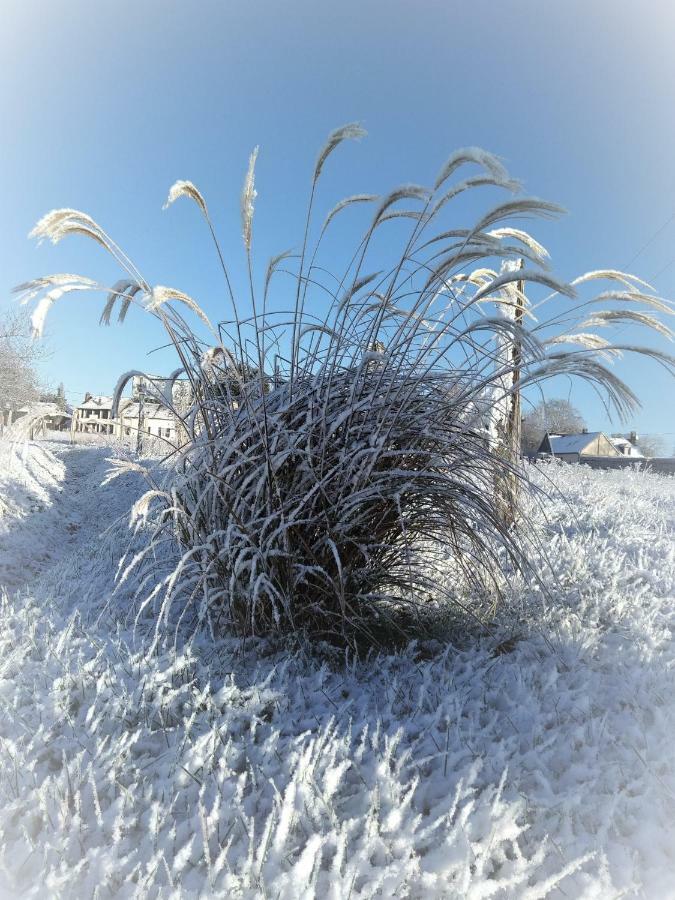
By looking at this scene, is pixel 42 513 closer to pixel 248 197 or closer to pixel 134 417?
pixel 134 417

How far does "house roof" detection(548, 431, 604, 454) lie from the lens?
3566 cm

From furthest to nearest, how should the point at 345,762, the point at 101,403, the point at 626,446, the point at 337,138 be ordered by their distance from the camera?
the point at 626,446 → the point at 101,403 → the point at 337,138 → the point at 345,762

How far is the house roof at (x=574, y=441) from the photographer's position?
35.7m

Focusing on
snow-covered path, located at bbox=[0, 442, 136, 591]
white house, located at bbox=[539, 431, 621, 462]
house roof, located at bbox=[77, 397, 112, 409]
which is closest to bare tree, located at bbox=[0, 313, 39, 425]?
house roof, located at bbox=[77, 397, 112, 409]

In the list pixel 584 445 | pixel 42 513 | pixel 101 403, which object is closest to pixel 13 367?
pixel 101 403

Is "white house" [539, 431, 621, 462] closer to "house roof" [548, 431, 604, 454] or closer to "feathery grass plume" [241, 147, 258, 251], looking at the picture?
"house roof" [548, 431, 604, 454]

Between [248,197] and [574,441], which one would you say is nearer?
[248,197]

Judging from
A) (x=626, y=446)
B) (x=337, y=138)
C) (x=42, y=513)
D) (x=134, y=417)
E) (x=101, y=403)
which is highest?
(x=626, y=446)

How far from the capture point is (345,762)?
124cm

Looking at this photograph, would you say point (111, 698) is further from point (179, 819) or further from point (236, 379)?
point (236, 379)

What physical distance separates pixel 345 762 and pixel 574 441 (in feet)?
131

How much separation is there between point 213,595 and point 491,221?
171 cm

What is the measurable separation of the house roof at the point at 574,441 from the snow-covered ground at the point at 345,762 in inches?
1421

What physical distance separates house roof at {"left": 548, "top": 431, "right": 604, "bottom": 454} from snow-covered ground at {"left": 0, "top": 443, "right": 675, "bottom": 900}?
118ft
